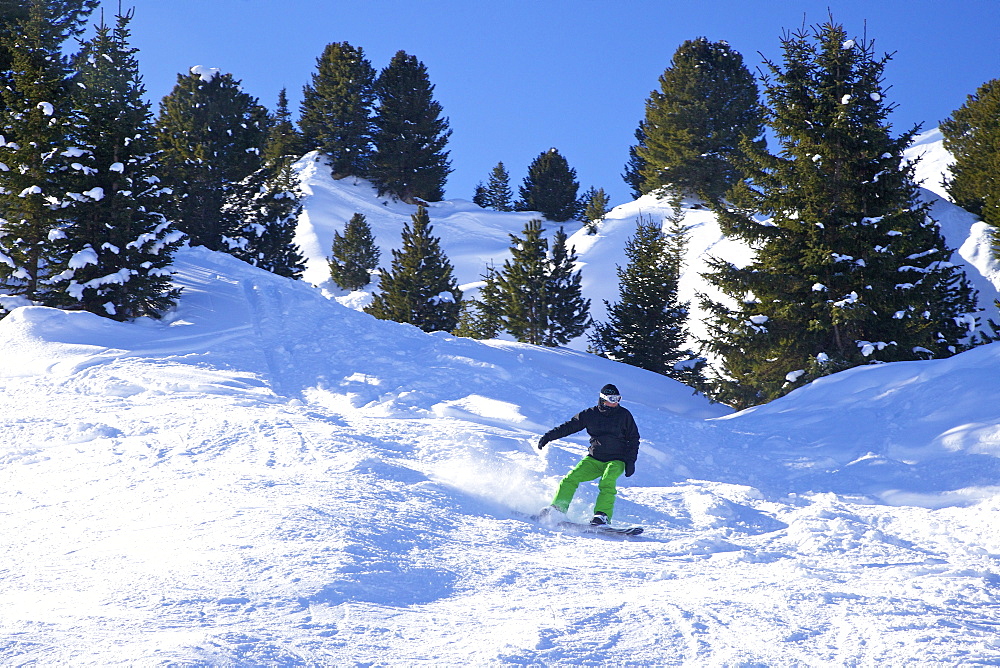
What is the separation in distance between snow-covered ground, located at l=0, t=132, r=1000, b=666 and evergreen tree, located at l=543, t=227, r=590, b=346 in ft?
47.4

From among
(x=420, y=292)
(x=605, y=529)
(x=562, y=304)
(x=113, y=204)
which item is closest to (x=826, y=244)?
(x=605, y=529)

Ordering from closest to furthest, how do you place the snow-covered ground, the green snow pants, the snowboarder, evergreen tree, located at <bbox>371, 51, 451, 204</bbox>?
the snow-covered ground, the green snow pants, the snowboarder, evergreen tree, located at <bbox>371, 51, 451, 204</bbox>

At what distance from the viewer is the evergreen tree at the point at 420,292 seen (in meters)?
31.0

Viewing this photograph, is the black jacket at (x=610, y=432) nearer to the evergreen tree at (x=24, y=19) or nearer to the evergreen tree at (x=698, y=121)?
the evergreen tree at (x=24, y=19)

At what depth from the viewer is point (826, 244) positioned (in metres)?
16.3

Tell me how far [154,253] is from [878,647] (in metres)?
15.9

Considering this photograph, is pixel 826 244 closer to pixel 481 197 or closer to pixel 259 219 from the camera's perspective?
pixel 259 219

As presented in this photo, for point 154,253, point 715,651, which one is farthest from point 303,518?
point 154,253

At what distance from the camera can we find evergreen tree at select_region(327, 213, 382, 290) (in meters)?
43.3

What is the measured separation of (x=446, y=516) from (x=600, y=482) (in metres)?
1.53

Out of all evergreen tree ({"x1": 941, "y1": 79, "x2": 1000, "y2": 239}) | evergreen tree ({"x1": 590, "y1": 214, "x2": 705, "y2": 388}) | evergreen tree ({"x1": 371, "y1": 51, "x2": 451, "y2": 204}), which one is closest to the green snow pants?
evergreen tree ({"x1": 590, "y1": 214, "x2": 705, "y2": 388})

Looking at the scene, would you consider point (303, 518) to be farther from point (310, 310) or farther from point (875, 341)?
point (875, 341)

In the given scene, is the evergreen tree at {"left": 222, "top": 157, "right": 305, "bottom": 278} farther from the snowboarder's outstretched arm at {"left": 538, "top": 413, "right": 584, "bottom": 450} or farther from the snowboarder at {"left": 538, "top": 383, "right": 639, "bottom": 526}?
the snowboarder at {"left": 538, "top": 383, "right": 639, "bottom": 526}

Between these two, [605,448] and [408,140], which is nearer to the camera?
[605,448]
